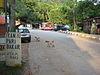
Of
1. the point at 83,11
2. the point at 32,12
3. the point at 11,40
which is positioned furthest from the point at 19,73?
the point at 32,12

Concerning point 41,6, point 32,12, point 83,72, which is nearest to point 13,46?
point 83,72

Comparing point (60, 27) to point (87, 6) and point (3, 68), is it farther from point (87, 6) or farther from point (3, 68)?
point (3, 68)

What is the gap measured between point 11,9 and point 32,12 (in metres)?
69.2

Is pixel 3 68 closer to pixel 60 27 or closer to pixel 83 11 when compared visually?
pixel 83 11

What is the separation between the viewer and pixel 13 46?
7.98m

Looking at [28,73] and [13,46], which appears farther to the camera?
[13,46]

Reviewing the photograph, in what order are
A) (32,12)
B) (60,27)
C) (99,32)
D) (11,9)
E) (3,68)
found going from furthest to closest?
1. (32,12)
2. (60,27)
3. (99,32)
4. (11,9)
5. (3,68)

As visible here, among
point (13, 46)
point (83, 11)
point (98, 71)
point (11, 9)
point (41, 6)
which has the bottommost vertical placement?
point (98, 71)

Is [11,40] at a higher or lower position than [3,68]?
higher

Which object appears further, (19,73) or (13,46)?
(13,46)

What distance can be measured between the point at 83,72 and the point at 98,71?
653mm

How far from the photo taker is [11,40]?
8.00 metres

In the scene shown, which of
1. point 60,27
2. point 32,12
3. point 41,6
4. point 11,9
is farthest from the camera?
point 41,6

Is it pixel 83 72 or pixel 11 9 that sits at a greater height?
pixel 11 9
